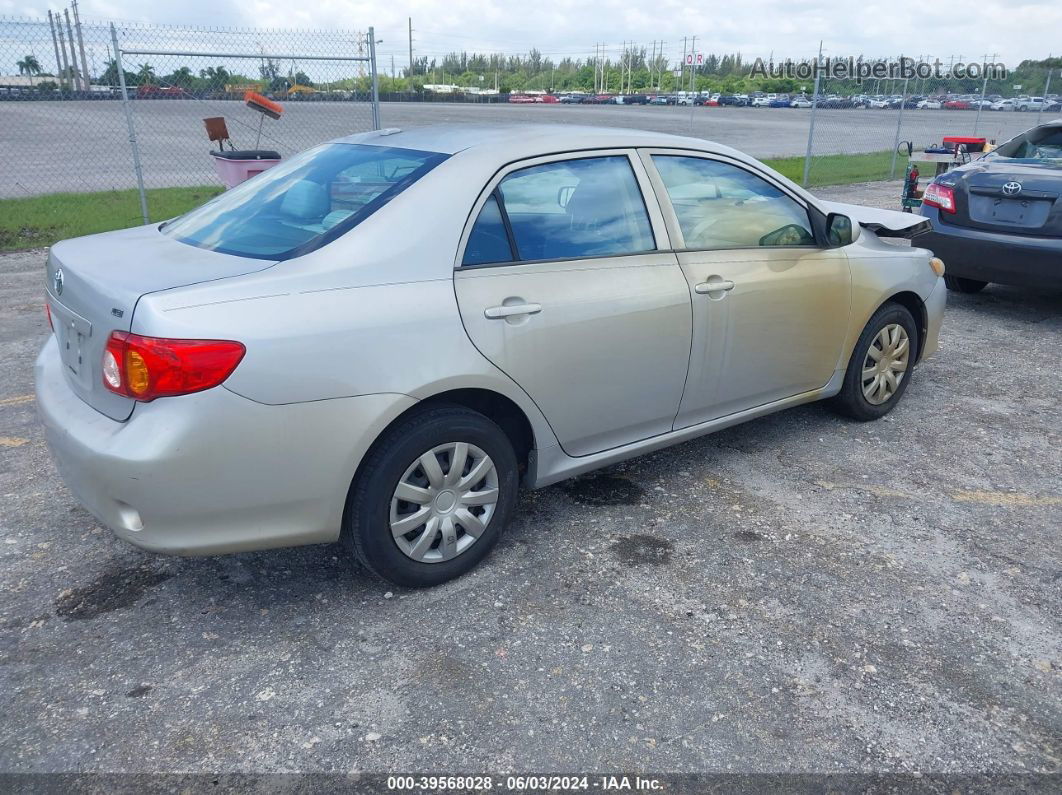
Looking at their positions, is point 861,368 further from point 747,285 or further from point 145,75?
point 145,75

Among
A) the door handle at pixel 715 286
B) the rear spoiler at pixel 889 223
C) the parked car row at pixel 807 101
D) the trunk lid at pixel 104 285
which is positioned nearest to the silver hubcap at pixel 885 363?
the rear spoiler at pixel 889 223

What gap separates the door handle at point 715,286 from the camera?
146 inches

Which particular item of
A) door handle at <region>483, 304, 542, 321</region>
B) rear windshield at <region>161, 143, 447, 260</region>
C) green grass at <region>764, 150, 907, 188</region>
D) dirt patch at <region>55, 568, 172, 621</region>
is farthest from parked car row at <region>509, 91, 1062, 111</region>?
dirt patch at <region>55, 568, 172, 621</region>

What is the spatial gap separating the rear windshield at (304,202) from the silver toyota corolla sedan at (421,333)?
0.05ft

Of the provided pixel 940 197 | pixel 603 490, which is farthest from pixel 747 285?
pixel 940 197

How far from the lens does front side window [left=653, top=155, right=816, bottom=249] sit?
3770 mm

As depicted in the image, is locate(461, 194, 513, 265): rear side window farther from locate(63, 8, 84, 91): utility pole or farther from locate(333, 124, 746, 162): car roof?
locate(63, 8, 84, 91): utility pole

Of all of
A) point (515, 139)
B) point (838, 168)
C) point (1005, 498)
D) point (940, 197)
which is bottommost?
point (1005, 498)

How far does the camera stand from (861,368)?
4684mm

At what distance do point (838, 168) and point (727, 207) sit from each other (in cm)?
1515

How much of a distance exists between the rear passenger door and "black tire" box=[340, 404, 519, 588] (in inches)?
9.6

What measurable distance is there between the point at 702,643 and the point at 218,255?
84.4 inches

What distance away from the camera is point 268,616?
10.1ft

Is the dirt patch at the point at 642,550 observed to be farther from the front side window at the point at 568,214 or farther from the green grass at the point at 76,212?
the green grass at the point at 76,212
